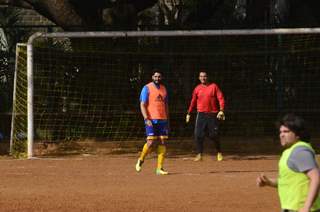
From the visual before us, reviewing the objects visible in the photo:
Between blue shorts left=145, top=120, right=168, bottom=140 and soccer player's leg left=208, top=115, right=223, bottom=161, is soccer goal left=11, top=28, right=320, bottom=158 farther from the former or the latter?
blue shorts left=145, top=120, right=168, bottom=140

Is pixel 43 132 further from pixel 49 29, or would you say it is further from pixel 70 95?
pixel 49 29

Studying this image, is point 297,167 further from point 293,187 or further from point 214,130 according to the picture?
point 214,130

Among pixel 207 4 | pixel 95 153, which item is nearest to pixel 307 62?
pixel 207 4

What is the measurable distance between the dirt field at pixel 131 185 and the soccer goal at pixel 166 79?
249 cm

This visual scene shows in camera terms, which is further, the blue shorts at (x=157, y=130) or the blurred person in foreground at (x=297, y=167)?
the blue shorts at (x=157, y=130)

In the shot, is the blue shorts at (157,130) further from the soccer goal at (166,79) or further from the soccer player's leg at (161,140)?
the soccer goal at (166,79)

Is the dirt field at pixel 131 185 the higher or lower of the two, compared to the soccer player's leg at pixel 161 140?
lower

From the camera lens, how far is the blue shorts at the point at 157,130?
49.6 feet

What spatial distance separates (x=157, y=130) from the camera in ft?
50.0

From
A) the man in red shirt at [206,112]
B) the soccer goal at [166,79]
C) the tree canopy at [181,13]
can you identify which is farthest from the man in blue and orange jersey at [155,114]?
the tree canopy at [181,13]

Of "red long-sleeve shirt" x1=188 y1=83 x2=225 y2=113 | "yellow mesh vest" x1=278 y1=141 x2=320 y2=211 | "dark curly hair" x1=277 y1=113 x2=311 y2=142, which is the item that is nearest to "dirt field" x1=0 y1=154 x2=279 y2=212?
"red long-sleeve shirt" x1=188 y1=83 x2=225 y2=113

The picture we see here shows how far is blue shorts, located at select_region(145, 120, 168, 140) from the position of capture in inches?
595

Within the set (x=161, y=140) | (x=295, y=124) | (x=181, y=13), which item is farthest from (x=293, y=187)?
(x=181, y=13)

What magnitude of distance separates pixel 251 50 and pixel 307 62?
1432mm
